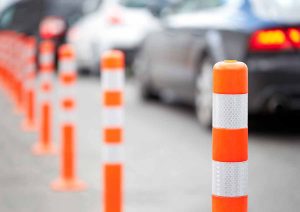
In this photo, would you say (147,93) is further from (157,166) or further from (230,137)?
(230,137)

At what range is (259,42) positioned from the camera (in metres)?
10.2

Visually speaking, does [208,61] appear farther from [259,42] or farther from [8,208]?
[8,208]

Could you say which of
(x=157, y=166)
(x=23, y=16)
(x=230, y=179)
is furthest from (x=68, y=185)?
(x=23, y=16)

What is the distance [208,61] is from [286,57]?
1.29 m

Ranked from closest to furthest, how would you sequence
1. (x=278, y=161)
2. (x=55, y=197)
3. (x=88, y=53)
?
(x=55, y=197) → (x=278, y=161) → (x=88, y=53)

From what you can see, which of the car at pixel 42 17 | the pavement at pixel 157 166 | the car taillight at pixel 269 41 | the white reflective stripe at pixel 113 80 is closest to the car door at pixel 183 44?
the pavement at pixel 157 166

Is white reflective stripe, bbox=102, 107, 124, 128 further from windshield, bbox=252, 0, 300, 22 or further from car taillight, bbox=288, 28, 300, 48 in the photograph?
windshield, bbox=252, 0, 300, 22

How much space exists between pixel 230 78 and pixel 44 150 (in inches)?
226

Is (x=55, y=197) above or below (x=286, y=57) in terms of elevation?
below

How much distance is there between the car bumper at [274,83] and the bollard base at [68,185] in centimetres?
270

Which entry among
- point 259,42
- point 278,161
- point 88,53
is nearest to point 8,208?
point 278,161

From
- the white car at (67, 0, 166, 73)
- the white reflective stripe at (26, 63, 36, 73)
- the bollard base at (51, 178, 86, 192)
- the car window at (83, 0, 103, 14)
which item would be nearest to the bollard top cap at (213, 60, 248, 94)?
the bollard base at (51, 178, 86, 192)

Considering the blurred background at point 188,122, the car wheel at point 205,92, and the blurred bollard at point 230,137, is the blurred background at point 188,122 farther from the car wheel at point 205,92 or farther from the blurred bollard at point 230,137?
the blurred bollard at point 230,137

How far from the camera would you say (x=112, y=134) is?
6.46m
